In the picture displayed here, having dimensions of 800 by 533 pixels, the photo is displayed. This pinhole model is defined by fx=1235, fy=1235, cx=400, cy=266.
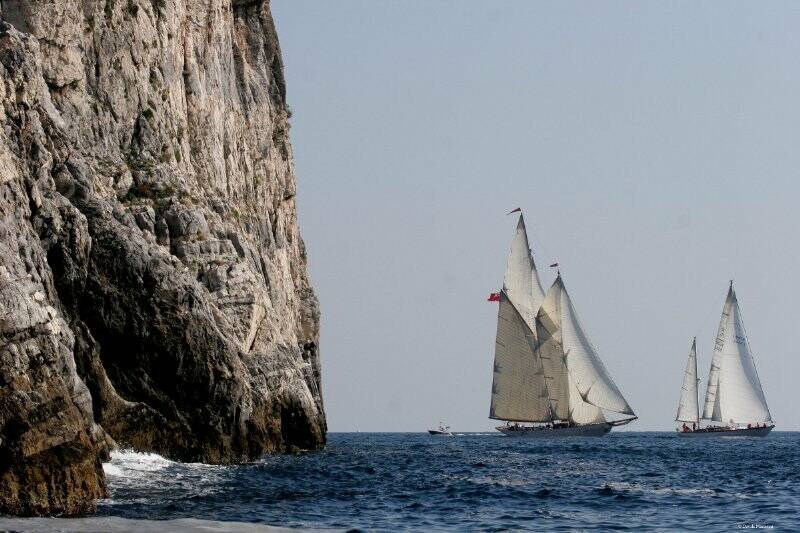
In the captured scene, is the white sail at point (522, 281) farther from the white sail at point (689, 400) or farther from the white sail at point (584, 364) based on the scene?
the white sail at point (689, 400)

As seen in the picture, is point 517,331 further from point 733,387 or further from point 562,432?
point 733,387

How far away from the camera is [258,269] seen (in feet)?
211


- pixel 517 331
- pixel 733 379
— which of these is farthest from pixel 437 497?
pixel 733 379

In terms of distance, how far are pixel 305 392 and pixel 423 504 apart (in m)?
28.9

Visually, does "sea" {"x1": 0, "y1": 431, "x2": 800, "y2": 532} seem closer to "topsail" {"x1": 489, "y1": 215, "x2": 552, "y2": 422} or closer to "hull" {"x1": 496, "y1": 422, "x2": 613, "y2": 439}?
"topsail" {"x1": 489, "y1": 215, "x2": 552, "y2": 422}

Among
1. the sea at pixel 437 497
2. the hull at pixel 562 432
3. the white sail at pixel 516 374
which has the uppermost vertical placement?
the white sail at pixel 516 374

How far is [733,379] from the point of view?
122312mm

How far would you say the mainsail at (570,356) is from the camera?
109m

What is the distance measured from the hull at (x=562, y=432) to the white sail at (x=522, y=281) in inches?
372

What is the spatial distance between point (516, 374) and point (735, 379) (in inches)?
1018

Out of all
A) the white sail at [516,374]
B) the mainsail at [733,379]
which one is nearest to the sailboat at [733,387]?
the mainsail at [733,379]

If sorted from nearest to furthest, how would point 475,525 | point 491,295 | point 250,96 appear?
point 475,525
point 250,96
point 491,295

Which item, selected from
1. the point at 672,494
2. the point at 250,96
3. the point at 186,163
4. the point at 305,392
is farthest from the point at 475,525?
the point at 250,96

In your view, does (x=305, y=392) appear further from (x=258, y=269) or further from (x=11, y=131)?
(x=11, y=131)
